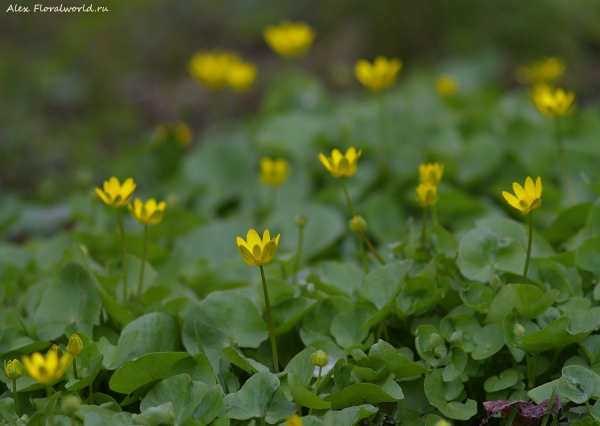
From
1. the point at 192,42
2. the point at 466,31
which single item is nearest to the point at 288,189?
the point at 466,31

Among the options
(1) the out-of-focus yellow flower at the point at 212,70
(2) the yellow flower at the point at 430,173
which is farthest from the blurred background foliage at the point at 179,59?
(2) the yellow flower at the point at 430,173

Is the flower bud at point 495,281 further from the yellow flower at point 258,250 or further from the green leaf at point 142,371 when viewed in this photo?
the green leaf at point 142,371

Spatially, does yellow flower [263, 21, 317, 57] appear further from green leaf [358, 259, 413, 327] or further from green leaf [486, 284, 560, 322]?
green leaf [486, 284, 560, 322]

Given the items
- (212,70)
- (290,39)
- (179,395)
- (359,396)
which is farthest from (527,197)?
(212,70)

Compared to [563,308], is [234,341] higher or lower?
higher

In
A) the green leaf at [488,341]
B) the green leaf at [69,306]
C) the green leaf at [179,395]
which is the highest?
the green leaf at [69,306]

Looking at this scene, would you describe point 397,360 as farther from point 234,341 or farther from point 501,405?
point 234,341
